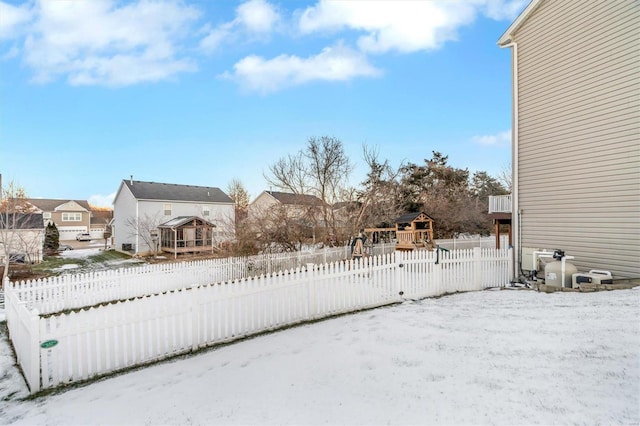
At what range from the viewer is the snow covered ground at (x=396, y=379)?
8.86ft

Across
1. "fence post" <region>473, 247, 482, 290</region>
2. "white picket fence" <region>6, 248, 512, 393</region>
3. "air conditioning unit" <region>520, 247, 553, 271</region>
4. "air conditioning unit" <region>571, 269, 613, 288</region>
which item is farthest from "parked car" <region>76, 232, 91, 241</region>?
"air conditioning unit" <region>571, 269, 613, 288</region>

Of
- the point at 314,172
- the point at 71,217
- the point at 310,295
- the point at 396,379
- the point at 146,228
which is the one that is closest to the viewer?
the point at 396,379

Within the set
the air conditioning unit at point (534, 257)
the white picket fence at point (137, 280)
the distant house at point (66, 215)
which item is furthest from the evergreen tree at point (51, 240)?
the air conditioning unit at point (534, 257)

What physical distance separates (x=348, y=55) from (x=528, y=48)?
6.57 meters

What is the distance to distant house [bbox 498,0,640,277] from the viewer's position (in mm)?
7828

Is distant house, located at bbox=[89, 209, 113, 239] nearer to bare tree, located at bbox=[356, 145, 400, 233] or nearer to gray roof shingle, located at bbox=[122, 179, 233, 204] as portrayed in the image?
gray roof shingle, located at bbox=[122, 179, 233, 204]

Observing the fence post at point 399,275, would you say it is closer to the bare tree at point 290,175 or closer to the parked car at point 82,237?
Result: the bare tree at point 290,175

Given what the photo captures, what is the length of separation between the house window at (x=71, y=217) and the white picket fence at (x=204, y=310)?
42.6 metres

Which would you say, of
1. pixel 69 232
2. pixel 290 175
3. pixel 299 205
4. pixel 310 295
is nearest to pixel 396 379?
pixel 310 295

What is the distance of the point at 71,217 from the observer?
4203 cm

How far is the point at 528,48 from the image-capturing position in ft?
34.1

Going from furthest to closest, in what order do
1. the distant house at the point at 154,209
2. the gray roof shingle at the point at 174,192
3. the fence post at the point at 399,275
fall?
the gray roof shingle at the point at 174,192 → the distant house at the point at 154,209 → the fence post at the point at 399,275

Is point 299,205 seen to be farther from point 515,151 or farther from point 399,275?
point 515,151

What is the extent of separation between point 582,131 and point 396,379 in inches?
374
